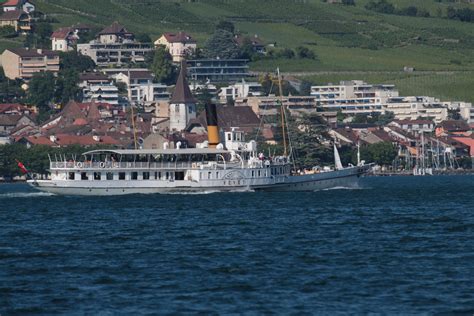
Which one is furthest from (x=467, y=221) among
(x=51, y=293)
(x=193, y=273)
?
(x=51, y=293)

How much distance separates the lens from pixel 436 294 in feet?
150

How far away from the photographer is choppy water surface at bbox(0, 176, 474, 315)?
45.0 meters

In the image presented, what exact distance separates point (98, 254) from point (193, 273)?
7.68 m

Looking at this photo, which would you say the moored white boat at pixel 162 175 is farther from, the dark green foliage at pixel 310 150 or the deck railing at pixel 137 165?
the dark green foliage at pixel 310 150

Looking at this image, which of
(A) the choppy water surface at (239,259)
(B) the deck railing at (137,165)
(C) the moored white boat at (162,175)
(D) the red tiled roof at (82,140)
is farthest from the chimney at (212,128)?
(D) the red tiled roof at (82,140)

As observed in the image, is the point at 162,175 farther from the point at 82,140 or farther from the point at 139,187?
the point at 82,140

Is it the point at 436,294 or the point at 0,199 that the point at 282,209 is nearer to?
the point at 0,199

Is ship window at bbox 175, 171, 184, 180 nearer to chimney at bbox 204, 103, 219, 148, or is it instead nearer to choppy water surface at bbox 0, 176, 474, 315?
chimney at bbox 204, 103, 219, 148

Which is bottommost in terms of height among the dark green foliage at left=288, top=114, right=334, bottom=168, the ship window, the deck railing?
the dark green foliage at left=288, top=114, right=334, bottom=168

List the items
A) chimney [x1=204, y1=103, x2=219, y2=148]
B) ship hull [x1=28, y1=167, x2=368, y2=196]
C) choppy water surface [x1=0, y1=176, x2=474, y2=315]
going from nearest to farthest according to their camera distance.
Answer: choppy water surface [x1=0, y1=176, x2=474, y2=315], ship hull [x1=28, y1=167, x2=368, y2=196], chimney [x1=204, y1=103, x2=219, y2=148]

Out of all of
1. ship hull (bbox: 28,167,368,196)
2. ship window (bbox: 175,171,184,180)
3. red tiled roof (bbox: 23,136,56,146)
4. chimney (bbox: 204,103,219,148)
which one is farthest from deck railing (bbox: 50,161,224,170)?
red tiled roof (bbox: 23,136,56,146)

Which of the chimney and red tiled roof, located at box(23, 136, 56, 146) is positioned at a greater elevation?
the chimney

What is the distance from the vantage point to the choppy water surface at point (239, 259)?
4500cm

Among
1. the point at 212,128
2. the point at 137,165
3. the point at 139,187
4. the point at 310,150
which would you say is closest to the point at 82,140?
the point at 310,150
